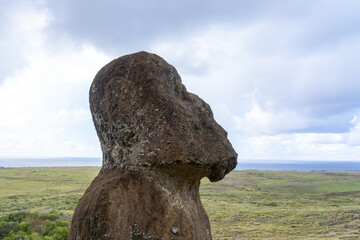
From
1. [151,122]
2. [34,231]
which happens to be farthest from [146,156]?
[34,231]

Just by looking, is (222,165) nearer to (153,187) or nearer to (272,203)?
(153,187)

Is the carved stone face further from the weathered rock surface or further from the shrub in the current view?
the shrub

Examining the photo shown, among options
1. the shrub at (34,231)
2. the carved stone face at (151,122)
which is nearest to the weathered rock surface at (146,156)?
the carved stone face at (151,122)

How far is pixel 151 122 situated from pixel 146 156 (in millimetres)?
655

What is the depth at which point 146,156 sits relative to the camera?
5.74 meters

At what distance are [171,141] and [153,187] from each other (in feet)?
3.06

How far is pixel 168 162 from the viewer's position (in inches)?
222

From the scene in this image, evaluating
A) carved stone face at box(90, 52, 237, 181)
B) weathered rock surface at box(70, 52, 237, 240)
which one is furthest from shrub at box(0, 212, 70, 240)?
carved stone face at box(90, 52, 237, 181)

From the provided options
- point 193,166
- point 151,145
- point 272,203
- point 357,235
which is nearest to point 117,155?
point 151,145

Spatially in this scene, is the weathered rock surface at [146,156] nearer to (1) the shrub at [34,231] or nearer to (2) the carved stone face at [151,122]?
(2) the carved stone face at [151,122]

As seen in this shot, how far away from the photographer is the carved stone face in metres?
5.77

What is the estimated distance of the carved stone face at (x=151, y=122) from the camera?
5.77 m

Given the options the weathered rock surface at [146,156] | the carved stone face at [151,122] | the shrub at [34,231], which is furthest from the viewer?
the shrub at [34,231]

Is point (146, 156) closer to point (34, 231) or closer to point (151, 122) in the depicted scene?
point (151, 122)
